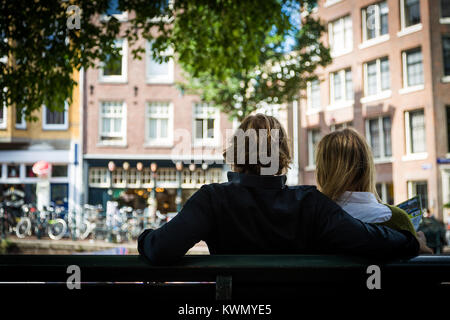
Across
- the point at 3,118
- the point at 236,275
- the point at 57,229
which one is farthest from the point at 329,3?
the point at 236,275

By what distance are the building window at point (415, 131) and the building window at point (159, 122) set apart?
10.6 metres

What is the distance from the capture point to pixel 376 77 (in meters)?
23.1

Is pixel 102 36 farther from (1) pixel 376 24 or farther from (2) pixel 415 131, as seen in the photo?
(1) pixel 376 24

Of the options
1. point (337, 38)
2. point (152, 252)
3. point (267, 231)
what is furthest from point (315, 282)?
point (337, 38)

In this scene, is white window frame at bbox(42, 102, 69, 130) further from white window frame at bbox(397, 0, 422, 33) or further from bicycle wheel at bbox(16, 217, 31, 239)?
white window frame at bbox(397, 0, 422, 33)

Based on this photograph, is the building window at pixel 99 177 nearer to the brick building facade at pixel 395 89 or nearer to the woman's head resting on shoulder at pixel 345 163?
the brick building facade at pixel 395 89

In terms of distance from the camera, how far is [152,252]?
5.05ft

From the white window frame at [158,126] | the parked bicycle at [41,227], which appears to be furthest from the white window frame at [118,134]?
the parked bicycle at [41,227]

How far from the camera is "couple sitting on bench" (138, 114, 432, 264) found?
1.60m

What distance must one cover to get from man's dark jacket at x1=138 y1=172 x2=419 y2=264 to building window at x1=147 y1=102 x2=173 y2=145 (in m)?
21.0

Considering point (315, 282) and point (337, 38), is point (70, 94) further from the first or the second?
point (337, 38)

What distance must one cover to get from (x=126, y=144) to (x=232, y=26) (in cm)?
1620

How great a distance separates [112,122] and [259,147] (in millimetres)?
21718

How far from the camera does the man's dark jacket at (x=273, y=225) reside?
1.62 m
